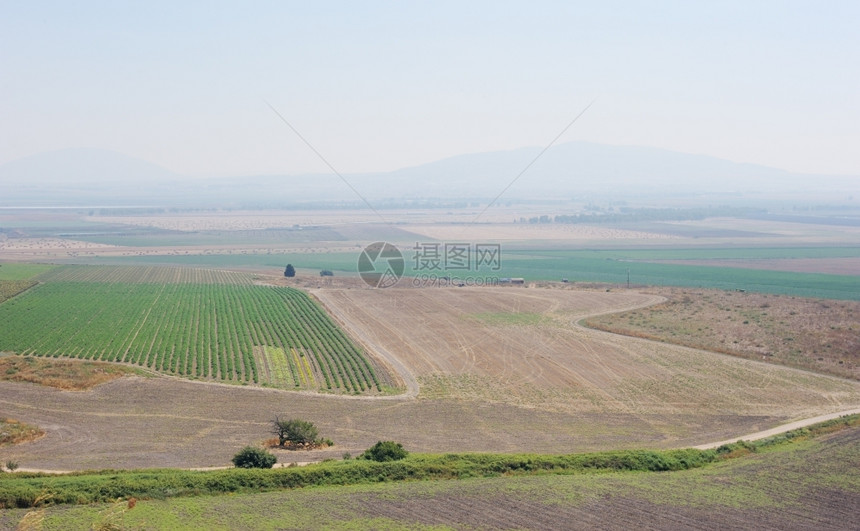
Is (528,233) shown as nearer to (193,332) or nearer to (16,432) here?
(193,332)

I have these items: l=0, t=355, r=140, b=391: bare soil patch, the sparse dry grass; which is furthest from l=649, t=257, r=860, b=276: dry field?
the sparse dry grass

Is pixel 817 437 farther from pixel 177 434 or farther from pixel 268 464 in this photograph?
pixel 177 434

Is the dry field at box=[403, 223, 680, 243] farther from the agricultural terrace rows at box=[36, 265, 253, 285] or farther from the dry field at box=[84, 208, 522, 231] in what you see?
the agricultural terrace rows at box=[36, 265, 253, 285]

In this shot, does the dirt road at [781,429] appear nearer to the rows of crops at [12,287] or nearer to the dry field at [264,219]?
the rows of crops at [12,287]

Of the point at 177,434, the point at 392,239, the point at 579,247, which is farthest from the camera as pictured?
the point at 392,239

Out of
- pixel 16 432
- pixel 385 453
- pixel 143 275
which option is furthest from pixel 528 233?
pixel 385 453

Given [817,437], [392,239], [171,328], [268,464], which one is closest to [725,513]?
[817,437]
